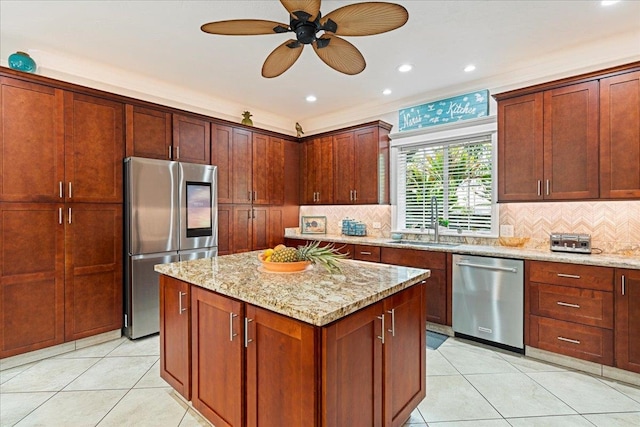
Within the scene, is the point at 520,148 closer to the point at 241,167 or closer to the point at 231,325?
the point at 231,325

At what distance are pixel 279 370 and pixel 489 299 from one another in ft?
8.21

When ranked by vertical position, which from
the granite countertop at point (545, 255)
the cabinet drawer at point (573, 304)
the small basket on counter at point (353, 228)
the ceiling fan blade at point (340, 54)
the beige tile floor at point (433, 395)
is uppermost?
the ceiling fan blade at point (340, 54)

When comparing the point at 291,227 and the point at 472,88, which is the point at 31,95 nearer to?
the point at 291,227

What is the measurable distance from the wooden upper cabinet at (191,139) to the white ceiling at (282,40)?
48cm

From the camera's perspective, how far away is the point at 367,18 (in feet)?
5.94

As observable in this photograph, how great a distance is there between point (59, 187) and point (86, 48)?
1.35 meters

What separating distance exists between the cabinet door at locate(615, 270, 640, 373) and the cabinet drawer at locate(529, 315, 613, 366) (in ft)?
0.19

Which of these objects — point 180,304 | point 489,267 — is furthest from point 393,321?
point 489,267

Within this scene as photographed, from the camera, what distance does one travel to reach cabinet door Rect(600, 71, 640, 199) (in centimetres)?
261

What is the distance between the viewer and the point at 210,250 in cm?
385

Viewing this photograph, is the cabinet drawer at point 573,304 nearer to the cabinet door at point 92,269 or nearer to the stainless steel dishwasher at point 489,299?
the stainless steel dishwasher at point 489,299

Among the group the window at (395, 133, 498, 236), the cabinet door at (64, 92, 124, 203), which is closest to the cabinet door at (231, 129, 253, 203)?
the cabinet door at (64, 92, 124, 203)

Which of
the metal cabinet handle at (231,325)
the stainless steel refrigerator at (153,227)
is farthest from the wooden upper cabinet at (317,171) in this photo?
the metal cabinet handle at (231,325)

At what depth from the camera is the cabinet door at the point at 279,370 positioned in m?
1.29
